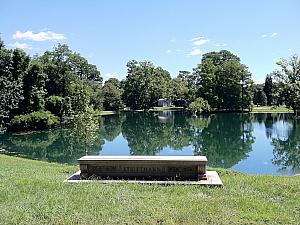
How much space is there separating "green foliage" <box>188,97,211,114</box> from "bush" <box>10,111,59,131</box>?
34876 mm

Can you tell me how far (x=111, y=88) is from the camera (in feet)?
320

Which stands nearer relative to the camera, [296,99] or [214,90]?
[296,99]

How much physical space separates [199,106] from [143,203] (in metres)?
72.6

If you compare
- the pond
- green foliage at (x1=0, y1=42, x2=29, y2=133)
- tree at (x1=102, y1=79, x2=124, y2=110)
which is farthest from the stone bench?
tree at (x1=102, y1=79, x2=124, y2=110)

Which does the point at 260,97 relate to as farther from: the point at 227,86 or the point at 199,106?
the point at 199,106

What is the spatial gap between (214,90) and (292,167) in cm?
6079

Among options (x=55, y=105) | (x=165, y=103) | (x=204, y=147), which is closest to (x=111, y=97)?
(x=165, y=103)

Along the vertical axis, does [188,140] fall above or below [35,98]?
below

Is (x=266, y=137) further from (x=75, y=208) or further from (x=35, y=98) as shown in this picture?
(x=75, y=208)

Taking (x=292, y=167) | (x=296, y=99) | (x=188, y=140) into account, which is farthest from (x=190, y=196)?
(x=296, y=99)

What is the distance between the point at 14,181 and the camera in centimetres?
898

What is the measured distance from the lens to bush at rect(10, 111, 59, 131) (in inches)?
1909

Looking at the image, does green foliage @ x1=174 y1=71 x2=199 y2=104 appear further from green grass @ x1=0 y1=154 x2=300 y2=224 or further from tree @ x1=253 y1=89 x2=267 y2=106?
green grass @ x1=0 y1=154 x2=300 y2=224

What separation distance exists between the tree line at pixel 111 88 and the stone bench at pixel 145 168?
15.7 meters
